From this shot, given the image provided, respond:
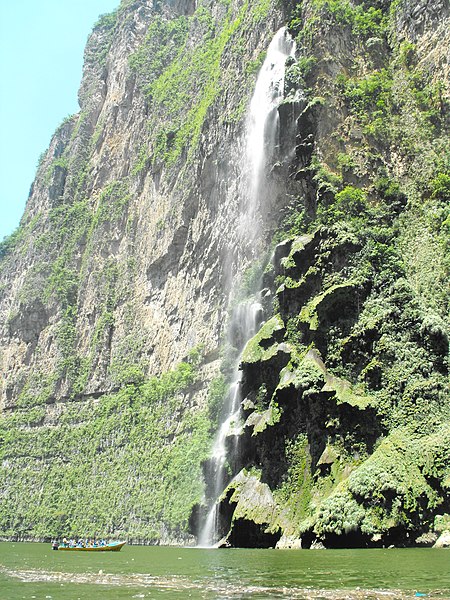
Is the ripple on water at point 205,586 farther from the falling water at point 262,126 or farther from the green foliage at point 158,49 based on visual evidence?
the green foliage at point 158,49

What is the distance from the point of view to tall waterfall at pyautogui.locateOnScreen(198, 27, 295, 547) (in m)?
40.6

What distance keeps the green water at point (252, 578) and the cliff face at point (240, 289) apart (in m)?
6.14

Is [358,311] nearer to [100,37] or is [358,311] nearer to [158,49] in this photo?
[158,49]

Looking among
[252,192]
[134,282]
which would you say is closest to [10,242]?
[134,282]

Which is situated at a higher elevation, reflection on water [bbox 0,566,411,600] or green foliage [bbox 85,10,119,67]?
green foliage [bbox 85,10,119,67]

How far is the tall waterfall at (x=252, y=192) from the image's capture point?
40600mm

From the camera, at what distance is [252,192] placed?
166ft

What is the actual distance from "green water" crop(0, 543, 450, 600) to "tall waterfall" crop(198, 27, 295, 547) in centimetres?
1538

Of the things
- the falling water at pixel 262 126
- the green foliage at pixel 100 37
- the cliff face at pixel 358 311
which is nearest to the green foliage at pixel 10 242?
the green foliage at pixel 100 37

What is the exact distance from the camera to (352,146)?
1708 inches

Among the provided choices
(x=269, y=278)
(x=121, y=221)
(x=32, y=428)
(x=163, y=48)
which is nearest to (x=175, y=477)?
(x=269, y=278)

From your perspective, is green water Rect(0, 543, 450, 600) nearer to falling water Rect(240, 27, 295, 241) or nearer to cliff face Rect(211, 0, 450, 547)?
cliff face Rect(211, 0, 450, 547)

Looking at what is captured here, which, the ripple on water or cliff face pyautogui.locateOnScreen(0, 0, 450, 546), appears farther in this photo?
cliff face pyautogui.locateOnScreen(0, 0, 450, 546)

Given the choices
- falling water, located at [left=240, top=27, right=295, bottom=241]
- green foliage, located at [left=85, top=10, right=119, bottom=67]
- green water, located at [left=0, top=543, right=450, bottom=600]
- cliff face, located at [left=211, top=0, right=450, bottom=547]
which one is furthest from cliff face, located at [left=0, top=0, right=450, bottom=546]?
green foliage, located at [left=85, top=10, right=119, bottom=67]
